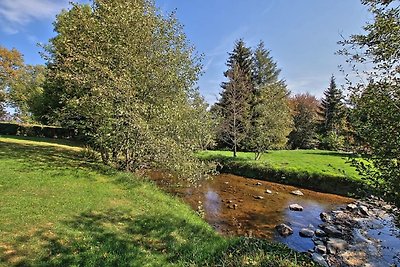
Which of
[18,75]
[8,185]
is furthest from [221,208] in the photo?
[18,75]

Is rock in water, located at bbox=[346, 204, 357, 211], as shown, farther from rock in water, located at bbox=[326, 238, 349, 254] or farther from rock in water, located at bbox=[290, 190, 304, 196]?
rock in water, located at bbox=[326, 238, 349, 254]

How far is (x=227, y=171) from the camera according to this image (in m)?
25.1

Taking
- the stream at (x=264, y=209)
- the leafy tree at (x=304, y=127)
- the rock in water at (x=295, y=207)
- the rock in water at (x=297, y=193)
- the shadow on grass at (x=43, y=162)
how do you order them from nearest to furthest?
the stream at (x=264, y=209)
the shadow on grass at (x=43, y=162)
the rock in water at (x=295, y=207)
the rock in water at (x=297, y=193)
the leafy tree at (x=304, y=127)

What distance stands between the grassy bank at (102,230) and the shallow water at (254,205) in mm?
2328

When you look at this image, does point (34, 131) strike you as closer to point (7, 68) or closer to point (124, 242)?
point (7, 68)

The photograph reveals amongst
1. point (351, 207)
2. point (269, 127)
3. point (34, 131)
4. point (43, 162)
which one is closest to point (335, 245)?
point (351, 207)

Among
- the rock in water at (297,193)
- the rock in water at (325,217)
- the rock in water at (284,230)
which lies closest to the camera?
the rock in water at (284,230)

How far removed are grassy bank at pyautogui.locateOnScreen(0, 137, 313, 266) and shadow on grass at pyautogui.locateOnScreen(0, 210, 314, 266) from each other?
0.02 metres

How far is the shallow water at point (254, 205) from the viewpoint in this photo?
11.2 metres

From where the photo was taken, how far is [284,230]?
11203 mm

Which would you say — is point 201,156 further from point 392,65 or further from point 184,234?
point 392,65

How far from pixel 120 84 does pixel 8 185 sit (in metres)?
6.40

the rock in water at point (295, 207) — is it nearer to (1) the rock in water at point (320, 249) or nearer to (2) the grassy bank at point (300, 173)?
(2) the grassy bank at point (300, 173)

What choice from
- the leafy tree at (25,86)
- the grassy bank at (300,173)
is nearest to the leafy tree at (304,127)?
the grassy bank at (300,173)
